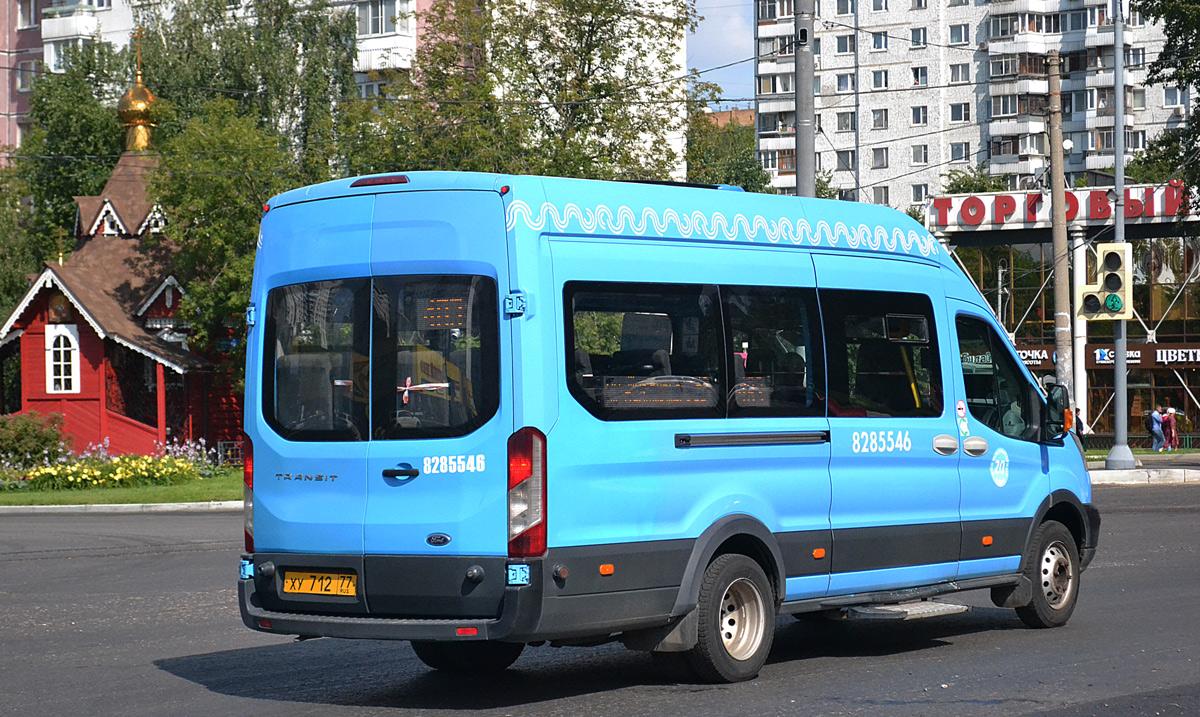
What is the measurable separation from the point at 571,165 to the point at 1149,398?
2336 cm

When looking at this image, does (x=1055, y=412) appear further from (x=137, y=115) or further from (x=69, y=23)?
(x=69, y=23)

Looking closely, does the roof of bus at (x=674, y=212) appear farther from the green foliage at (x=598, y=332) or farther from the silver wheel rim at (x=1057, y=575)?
the silver wheel rim at (x=1057, y=575)

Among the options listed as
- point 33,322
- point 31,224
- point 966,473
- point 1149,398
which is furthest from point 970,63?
point 966,473

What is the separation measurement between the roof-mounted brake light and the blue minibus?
1 cm

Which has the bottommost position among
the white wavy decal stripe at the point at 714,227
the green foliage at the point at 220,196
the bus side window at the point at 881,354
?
the bus side window at the point at 881,354

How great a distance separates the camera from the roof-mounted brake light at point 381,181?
27.0 ft

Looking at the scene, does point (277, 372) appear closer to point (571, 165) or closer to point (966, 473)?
point (966, 473)

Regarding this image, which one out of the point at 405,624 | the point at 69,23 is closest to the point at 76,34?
the point at 69,23

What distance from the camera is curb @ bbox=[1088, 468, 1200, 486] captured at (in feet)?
92.9

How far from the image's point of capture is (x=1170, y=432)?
48469mm

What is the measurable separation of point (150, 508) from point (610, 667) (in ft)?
63.7

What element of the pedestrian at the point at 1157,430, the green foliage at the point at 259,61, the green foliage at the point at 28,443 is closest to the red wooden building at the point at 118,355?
the green foliage at the point at 28,443

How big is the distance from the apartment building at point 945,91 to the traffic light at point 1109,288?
56.7 metres

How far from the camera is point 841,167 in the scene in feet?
312
